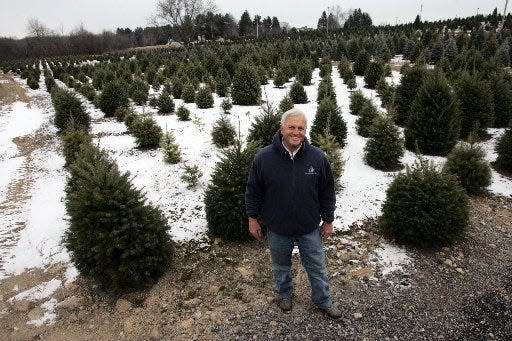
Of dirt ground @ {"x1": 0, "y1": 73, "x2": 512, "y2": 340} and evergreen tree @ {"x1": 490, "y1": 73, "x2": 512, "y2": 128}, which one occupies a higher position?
evergreen tree @ {"x1": 490, "y1": 73, "x2": 512, "y2": 128}

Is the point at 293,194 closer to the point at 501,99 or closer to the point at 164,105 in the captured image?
the point at 501,99

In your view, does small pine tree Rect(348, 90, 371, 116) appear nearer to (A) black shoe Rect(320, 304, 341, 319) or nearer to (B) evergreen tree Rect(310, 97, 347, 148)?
(B) evergreen tree Rect(310, 97, 347, 148)

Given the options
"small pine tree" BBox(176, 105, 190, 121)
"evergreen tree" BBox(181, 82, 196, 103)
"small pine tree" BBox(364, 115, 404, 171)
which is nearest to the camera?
"small pine tree" BBox(364, 115, 404, 171)

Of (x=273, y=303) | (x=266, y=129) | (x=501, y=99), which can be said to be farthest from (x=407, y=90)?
(x=273, y=303)

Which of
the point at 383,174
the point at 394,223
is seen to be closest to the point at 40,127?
the point at 383,174

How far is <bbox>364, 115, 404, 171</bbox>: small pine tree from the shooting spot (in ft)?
26.6

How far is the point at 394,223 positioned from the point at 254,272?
2347mm

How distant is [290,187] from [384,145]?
5553 mm

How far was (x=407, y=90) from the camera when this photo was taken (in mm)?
11703

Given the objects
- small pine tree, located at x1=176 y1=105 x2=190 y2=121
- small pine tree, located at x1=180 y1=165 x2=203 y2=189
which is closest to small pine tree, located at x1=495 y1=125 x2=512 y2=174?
small pine tree, located at x1=180 y1=165 x2=203 y2=189

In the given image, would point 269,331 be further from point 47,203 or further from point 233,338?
point 47,203

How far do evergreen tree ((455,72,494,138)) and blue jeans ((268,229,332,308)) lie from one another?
8845 millimetres

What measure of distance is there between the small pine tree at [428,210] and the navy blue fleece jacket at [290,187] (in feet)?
7.23

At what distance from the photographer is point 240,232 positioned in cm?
557
